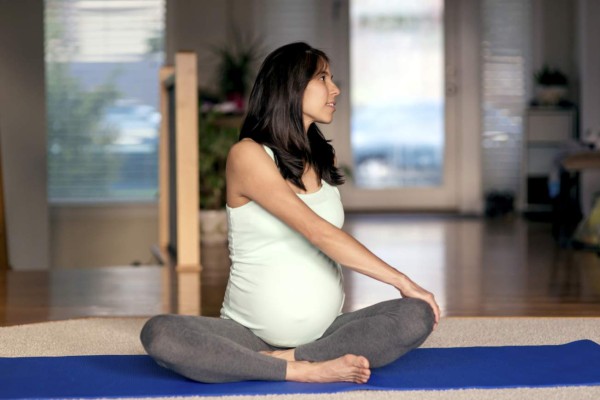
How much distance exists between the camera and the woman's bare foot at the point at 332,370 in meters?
2.13

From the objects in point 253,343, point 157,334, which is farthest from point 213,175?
point 157,334

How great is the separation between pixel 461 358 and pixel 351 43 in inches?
250

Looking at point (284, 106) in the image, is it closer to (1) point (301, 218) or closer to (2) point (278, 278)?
(1) point (301, 218)

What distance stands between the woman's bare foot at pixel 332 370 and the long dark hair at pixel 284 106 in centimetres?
43

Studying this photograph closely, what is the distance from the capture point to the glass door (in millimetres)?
8570

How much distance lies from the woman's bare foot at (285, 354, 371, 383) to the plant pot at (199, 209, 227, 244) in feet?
12.7

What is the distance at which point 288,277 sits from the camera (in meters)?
2.32

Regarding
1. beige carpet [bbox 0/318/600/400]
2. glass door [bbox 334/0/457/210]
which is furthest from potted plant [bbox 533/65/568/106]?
beige carpet [bbox 0/318/600/400]

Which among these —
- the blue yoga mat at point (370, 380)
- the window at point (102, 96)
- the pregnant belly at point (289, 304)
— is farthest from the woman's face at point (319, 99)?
the window at point (102, 96)

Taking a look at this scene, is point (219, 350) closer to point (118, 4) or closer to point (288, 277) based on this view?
point (288, 277)

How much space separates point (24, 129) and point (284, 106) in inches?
223

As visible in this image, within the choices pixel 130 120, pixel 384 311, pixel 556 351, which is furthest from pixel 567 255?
pixel 130 120

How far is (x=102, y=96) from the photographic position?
8125mm

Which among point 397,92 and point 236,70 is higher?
point 236,70
